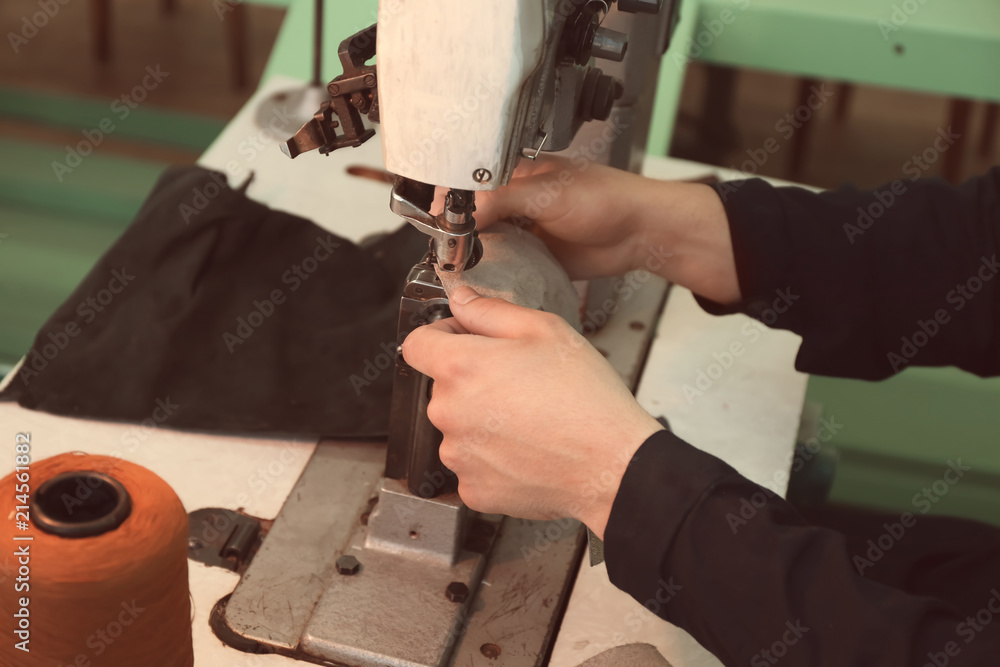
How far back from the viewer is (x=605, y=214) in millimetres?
1104

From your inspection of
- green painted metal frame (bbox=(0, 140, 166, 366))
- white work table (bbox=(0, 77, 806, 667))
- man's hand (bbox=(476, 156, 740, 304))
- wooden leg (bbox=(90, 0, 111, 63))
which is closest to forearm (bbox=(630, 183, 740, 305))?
man's hand (bbox=(476, 156, 740, 304))

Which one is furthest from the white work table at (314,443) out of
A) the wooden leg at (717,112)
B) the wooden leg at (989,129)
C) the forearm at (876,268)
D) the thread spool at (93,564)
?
the wooden leg at (989,129)

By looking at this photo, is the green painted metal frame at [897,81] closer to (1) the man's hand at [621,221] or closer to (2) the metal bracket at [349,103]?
(1) the man's hand at [621,221]

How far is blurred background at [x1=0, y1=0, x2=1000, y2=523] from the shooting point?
1698 mm

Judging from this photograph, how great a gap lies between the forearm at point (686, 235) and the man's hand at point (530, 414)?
12.9 inches

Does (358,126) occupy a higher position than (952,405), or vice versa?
(358,126)

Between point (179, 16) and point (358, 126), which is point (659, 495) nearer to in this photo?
point (358, 126)

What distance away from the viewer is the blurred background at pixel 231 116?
5.57ft

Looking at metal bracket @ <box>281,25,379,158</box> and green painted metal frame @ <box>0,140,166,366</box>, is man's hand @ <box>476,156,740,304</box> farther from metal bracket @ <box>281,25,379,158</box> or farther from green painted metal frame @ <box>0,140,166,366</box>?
green painted metal frame @ <box>0,140,166,366</box>

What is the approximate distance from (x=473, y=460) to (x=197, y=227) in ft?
1.90

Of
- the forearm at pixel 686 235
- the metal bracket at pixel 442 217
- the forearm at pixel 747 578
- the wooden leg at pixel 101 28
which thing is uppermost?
the metal bracket at pixel 442 217

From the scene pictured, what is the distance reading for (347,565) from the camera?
95 centimetres

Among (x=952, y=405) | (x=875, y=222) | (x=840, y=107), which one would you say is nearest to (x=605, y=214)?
(x=875, y=222)

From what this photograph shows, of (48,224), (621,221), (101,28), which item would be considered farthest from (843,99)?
(621,221)
